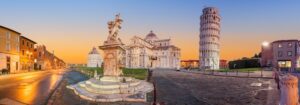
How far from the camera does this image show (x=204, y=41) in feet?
Result: 367

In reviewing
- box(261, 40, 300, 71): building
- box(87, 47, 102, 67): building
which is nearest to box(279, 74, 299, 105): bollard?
box(261, 40, 300, 71): building

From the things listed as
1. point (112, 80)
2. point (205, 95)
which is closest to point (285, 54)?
point (205, 95)

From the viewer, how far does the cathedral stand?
121 m

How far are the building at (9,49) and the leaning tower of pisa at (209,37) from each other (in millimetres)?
84013

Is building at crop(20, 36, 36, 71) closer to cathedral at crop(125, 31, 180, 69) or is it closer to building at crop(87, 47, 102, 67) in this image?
cathedral at crop(125, 31, 180, 69)

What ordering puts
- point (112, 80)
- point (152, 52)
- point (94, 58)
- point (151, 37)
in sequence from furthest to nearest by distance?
1. point (94, 58)
2. point (151, 37)
3. point (152, 52)
4. point (112, 80)

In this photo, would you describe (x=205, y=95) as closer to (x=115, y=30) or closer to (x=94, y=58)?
(x=115, y=30)

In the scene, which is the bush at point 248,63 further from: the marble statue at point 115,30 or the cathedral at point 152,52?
the marble statue at point 115,30

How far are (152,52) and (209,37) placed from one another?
1567 inches

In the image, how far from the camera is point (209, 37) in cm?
11019

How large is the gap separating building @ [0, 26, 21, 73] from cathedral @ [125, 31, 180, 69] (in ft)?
222

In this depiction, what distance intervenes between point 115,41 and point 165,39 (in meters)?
122

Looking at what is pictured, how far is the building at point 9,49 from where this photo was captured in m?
45.8

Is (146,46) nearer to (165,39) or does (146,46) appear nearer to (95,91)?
(165,39)
